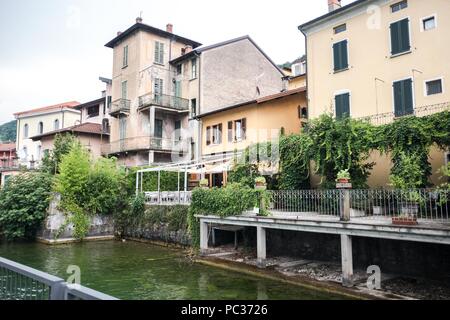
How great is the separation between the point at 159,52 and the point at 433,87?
22.9 metres

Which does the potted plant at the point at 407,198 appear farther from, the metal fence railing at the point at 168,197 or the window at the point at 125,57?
the window at the point at 125,57

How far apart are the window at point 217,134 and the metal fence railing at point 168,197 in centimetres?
646

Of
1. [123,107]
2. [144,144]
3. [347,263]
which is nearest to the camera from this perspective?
[347,263]

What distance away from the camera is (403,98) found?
53.9ft

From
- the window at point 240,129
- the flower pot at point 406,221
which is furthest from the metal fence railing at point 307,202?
the window at point 240,129

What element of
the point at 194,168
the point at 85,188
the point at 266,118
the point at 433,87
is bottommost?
the point at 85,188

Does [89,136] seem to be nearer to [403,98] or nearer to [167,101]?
[167,101]

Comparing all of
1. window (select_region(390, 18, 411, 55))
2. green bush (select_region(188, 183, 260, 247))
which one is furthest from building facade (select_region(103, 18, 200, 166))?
window (select_region(390, 18, 411, 55))

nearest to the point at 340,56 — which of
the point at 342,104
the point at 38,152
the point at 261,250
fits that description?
the point at 342,104

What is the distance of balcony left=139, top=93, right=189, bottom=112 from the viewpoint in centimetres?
3055

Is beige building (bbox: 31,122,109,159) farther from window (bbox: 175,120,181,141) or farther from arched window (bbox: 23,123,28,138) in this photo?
arched window (bbox: 23,123,28,138)

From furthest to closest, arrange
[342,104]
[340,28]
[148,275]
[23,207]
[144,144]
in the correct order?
[144,144] < [23,207] < [340,28] < [342,104] < [148,275]

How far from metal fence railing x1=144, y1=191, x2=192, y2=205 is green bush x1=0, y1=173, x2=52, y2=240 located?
21.1 feet

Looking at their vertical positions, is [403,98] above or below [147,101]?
below
